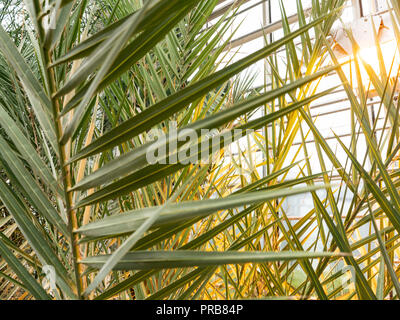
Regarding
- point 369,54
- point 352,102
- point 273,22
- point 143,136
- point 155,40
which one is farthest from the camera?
point 273,22

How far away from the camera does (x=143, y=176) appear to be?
24 cm

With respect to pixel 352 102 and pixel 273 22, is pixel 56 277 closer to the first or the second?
pixel 352 102

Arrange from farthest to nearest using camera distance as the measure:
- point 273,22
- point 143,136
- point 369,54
A: point 273,22
point 369,54
point 143,136

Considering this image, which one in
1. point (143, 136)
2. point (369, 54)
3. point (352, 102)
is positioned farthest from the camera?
point (369, 54)

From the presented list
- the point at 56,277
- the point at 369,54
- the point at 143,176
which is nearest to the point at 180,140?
the point at 143,176

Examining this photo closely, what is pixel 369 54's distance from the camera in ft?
3.32

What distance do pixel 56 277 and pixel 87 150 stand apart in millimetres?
102

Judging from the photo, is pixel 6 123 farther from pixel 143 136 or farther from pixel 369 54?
pixel 369 54

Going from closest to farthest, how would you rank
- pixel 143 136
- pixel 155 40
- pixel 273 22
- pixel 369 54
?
pixel 155 40 < pixel 143 136 < pixel 369 54 < pixel 273 22
